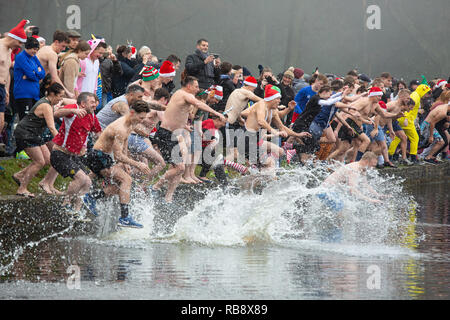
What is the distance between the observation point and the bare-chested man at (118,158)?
33.3 feet

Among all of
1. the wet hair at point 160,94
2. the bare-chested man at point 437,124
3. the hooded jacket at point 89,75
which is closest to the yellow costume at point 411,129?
the bare-chested man at point 437,124

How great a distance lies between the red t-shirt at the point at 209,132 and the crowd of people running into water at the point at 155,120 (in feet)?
0.06

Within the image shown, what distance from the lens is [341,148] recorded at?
16641 mm

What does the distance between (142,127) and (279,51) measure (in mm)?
20558

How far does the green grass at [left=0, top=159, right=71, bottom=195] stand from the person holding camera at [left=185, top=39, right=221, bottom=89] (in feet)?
12.7

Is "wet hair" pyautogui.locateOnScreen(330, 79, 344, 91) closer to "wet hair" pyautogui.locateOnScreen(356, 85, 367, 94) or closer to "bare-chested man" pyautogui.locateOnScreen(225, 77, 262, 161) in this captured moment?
"wet hair" pyautogui.locateOnScreen(356, 85, 367, 94)

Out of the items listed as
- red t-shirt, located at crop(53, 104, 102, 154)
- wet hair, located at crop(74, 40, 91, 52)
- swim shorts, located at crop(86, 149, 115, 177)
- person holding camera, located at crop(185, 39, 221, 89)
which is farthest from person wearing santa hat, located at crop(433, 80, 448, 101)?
red t-shirt, located at crop(53, 104, 102, 154)

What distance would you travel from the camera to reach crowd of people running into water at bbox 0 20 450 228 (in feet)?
34.0

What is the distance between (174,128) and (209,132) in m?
1.36

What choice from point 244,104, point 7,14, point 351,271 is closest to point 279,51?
point 7,14

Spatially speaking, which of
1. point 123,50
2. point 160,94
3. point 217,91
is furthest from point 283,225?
point 123,50

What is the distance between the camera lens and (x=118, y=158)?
33.4ft

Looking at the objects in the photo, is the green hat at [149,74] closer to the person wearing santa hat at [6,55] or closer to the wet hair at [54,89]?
the person wearing santa hat at [6,55]

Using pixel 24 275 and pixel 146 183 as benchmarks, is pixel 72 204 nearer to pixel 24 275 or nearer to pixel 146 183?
pixel 146 183
